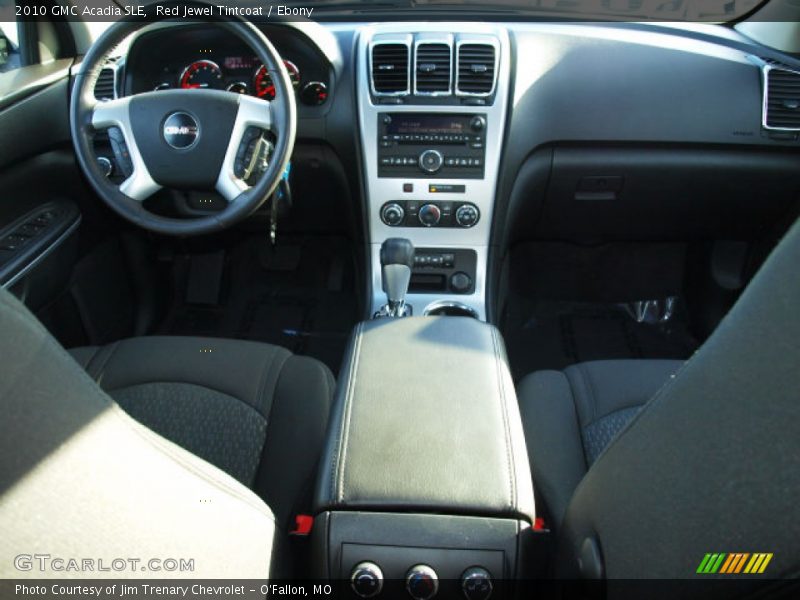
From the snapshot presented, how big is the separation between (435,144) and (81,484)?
1638mm

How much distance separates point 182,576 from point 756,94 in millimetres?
2065

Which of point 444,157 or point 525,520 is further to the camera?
point 444,157

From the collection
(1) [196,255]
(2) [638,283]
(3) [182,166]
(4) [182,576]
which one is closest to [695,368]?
(4) [182,576]

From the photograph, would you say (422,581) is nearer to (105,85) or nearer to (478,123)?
(478,123)

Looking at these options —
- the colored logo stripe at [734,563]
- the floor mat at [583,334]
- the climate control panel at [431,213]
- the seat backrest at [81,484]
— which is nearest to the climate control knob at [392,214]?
the climate control panel at [431,213]

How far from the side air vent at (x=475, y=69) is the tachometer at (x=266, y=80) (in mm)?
505

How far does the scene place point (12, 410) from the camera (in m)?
0.48

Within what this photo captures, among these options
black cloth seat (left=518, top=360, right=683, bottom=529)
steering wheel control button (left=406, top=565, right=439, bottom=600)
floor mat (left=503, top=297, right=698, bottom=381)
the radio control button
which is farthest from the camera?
floor mat (left=503, top=297, right=698, bottom=381)

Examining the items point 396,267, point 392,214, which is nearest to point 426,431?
point 396,267

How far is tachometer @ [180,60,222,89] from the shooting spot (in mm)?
2021

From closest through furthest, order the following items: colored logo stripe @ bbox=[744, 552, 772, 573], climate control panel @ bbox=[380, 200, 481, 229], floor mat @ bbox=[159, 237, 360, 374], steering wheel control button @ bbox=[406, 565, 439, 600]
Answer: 1. colored logo stripe @ bbox=[744, 552, 772, 573]
2. steering wheel control button @ bbox=[406, 565, 439, 600]
3. climate control panel @ bbox=[380, 200, 481, 229]
4. floor mat @ bbox=[159, 237, 360, 374]

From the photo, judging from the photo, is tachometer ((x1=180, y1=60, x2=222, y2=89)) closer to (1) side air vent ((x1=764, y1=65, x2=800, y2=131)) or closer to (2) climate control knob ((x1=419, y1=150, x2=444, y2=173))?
(2) climate control knob ((x1=419, y1=150, x2=444, y2=173))

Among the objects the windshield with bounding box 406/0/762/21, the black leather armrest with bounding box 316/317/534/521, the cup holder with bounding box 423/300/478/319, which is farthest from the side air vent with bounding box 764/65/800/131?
the black leather armrest with bounding box 316/317/534/521

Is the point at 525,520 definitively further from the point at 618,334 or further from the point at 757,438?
the point at 618,334
